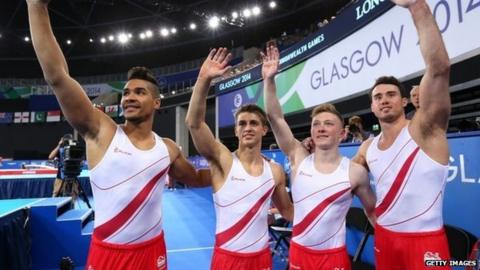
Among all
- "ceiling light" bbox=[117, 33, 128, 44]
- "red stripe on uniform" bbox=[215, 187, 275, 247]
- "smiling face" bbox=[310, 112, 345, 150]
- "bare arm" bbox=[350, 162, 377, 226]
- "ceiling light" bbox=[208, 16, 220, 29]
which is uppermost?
"ceiling light" bbox=[117, 33, 128, 44]

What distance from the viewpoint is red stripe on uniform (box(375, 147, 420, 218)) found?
2.16 meters

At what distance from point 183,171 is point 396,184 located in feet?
4.68

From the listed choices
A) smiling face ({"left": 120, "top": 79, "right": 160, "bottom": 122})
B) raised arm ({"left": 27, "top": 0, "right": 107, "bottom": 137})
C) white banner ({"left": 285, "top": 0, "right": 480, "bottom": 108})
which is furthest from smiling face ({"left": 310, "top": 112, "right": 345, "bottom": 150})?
white banner ({"left": 285, "top": 0, "right": 480, "bottom": 108})

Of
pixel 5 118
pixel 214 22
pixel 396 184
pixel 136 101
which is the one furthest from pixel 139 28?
pixel 396 184

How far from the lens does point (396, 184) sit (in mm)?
2193

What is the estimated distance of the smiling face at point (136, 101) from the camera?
2129 mm

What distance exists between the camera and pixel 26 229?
15.2 feet

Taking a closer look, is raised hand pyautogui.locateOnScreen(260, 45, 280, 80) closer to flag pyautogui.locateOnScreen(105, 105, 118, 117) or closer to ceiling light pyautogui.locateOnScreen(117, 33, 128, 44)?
flag pyautogui.locateOnScreen(105, 105, 118, 117)

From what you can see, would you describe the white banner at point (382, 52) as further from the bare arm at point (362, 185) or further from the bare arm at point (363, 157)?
the bare arm at point (362, 185)

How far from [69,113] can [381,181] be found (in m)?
2.01

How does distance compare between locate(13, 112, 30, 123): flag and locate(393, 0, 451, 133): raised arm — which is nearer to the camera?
locate(393, 0, 451, 133): raised arm

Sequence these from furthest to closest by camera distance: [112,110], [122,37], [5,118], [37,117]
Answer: [5,118] < [37,117] < [122,37] < [112,110]

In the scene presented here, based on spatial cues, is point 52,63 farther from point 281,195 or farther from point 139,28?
point 139,28

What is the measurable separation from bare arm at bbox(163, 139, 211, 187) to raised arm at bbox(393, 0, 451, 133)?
5.05 ft
